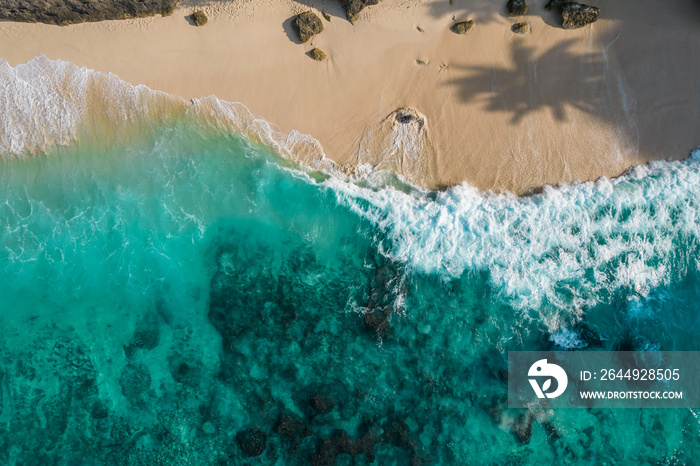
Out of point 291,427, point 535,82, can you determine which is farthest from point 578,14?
point 291,427

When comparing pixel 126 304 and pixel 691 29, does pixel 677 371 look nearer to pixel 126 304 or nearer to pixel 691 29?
pixel 691 29

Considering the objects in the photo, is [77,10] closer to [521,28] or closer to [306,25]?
[306,25]

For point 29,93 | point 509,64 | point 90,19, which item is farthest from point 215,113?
point 509,64

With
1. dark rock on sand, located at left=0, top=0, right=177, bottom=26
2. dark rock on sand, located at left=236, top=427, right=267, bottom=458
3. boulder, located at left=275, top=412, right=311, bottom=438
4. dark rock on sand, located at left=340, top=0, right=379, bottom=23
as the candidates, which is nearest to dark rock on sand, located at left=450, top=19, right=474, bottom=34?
dark rock on sand, located at left=340, top=0, right=379, bottom=23

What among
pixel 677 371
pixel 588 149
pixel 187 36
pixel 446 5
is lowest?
pixel 677 371

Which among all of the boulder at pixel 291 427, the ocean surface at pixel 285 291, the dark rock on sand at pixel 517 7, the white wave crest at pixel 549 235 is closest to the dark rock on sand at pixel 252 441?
the ocean surface at pixel 285 291

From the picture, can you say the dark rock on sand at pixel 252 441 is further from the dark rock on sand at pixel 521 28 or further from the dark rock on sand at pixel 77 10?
the dark rock on sand at pixel 521 28
